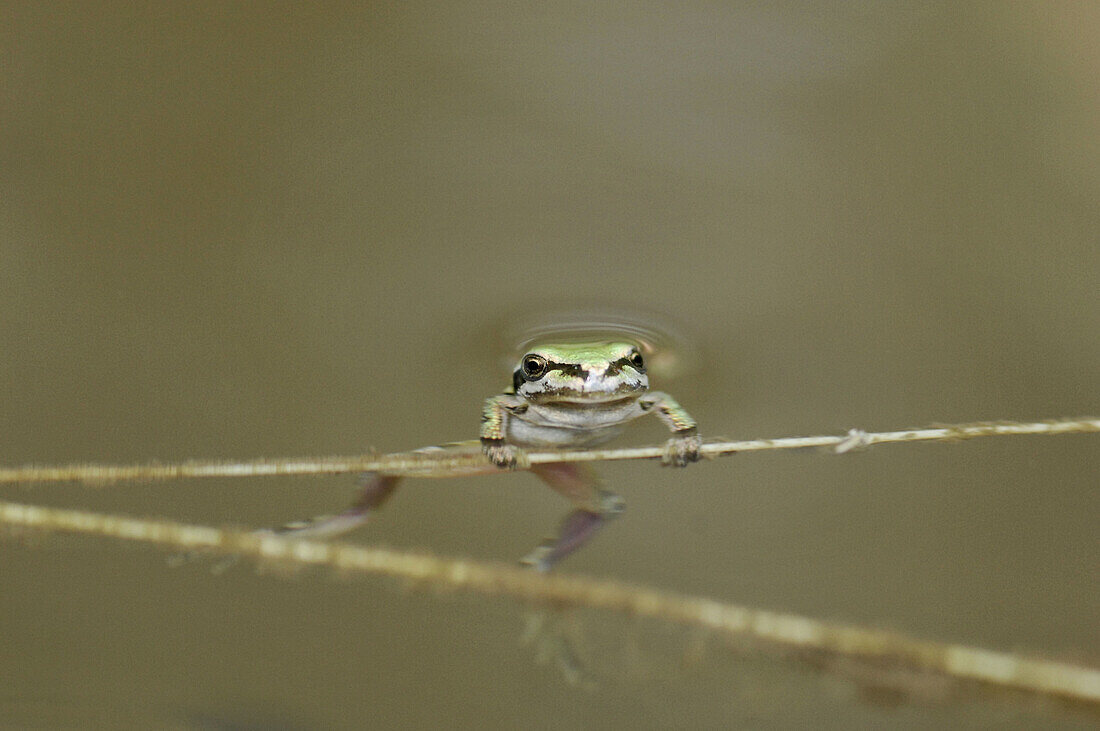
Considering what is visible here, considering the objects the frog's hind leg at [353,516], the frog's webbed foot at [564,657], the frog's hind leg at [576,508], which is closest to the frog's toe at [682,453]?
the frog's hind leg at [576,508]

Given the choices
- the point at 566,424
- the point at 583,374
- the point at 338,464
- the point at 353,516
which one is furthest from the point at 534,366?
the point at 338,464

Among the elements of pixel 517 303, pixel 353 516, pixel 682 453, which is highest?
pixel 517 303

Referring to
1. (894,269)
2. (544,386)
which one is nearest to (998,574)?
(894,269)

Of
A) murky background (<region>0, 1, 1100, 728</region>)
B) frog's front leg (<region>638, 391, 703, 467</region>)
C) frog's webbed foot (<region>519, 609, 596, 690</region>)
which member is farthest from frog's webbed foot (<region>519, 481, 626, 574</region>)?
frog's front leg (<region>638, 391, 703, 467</region>)

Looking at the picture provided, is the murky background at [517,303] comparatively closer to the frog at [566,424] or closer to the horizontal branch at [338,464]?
the frog at [566,424]

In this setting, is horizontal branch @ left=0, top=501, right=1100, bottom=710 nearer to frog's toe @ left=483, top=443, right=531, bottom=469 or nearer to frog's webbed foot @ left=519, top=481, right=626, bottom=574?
frog's toe @ left=483, top=443, right=531, bottom=469

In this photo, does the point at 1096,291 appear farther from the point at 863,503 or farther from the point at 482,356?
the point at 482,356

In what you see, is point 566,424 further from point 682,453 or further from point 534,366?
point 682,453
